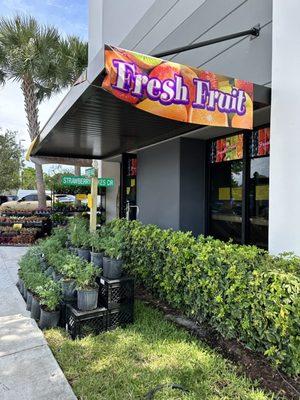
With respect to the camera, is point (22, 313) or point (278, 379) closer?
point (278, 379)

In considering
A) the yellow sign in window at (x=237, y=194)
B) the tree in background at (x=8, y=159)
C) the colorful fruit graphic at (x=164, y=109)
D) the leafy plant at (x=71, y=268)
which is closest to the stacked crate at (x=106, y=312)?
the leafy plant at (x=71, y=268)

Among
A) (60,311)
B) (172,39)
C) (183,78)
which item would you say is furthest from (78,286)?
(172,39)

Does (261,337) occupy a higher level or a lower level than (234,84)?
lower

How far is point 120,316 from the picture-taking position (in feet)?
11.7

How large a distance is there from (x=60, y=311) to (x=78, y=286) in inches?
18.2

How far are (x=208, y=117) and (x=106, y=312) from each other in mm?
2406

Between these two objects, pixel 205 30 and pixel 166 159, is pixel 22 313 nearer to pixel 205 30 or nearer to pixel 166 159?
pixel 166 159

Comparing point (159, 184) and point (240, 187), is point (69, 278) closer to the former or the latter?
point (240, 187)

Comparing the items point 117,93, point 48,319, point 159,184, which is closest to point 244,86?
point 117,93

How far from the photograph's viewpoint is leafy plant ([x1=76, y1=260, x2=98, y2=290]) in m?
3.45

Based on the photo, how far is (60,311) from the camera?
3.63 m

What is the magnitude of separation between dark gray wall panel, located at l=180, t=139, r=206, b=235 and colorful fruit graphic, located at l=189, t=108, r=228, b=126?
3091 mm

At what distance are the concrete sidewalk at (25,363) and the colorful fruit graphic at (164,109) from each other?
257cm

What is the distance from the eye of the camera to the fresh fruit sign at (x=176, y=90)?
9.54 ft
